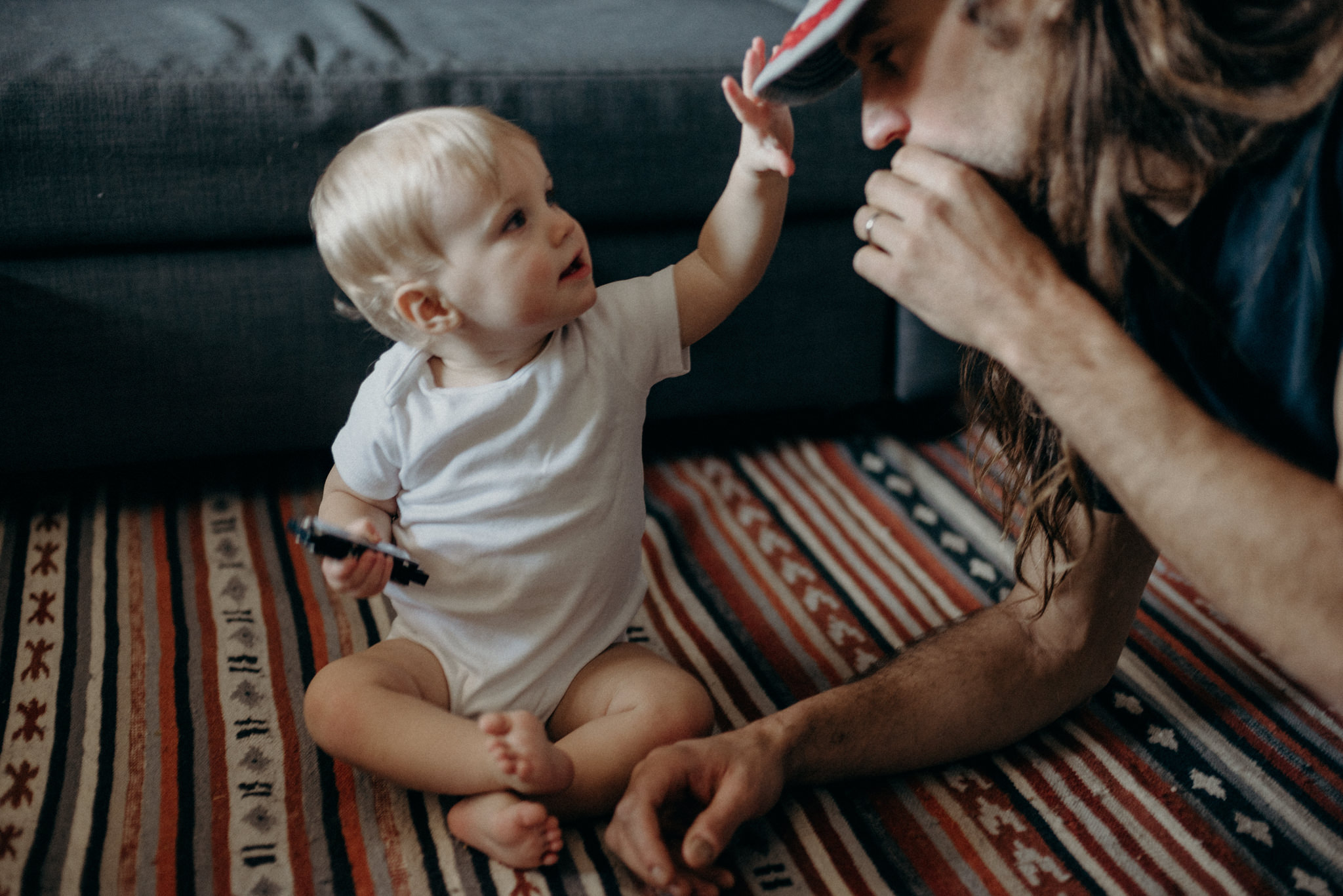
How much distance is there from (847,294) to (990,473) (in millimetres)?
294

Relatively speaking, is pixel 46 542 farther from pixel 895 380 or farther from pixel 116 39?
pixel 895 380

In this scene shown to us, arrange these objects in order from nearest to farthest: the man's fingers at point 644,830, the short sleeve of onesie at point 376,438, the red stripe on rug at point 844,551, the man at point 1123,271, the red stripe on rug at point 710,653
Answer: the man at point 1123,271, the man's fingers at point 644,830, the short sleeve of onesie at point 376,438, the red stripe on rug at point 710,653, the red stripe on rug at point 844,551

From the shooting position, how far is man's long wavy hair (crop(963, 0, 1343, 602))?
0.64m

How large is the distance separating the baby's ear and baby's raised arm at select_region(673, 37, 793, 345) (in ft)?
0.62

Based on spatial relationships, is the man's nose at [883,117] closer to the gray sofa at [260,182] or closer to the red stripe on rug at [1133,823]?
the gray sofa at [260,182]

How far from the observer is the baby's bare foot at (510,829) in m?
0.76

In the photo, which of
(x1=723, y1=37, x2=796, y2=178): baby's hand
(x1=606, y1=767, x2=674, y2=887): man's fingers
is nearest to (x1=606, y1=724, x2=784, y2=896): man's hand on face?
(x1=606, y1=767, x2=674, y2=887): man's fingers

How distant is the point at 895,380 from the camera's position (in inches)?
54.3

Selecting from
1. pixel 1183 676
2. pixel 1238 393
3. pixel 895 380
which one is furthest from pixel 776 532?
pixel 1238 393

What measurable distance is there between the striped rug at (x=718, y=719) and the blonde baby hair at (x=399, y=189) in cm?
39

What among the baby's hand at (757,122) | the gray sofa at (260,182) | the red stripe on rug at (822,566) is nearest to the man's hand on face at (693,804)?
the red stripe on rug at (822,566)

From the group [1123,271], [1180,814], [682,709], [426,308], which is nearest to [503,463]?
[426,308]

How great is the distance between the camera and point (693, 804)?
801 millimetres

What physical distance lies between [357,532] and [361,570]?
4 centimetres
